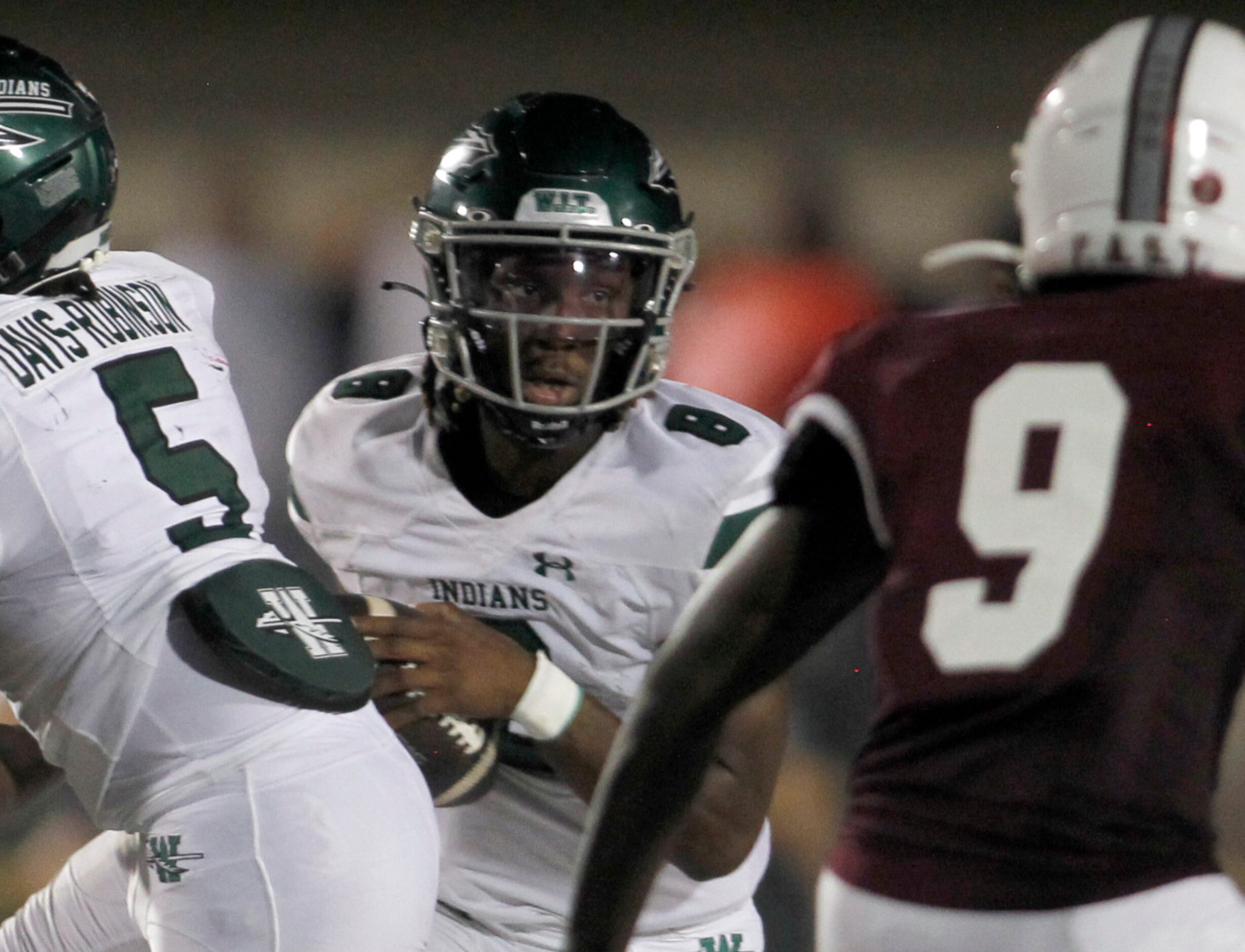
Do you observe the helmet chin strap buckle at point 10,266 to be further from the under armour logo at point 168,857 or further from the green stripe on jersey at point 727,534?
the green stripe on jersey at point 727,534

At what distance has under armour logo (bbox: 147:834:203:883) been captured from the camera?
1900 millimetres

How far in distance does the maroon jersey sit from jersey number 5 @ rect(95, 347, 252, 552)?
961mm

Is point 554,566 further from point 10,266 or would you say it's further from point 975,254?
point 975,254

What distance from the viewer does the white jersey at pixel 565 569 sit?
2223 mm

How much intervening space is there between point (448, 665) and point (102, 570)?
41 centimetres

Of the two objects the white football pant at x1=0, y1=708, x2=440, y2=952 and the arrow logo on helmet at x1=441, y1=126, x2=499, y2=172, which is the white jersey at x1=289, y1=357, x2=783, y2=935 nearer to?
the white football pant at x1=0, y1=708, x2=440, y2=952

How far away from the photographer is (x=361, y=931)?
189 centimetres

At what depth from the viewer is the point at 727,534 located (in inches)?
86.6

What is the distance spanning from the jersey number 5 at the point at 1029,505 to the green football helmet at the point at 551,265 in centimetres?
104

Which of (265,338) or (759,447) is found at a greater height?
(759,447)

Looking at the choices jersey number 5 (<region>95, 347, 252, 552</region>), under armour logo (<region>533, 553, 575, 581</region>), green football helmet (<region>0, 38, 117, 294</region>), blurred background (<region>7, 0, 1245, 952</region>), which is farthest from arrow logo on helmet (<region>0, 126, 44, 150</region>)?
blurred background (<region>7, 0, 1245, 952</region>)

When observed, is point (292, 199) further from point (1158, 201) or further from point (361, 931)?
point (1158, 201)

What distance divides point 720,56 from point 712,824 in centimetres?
362

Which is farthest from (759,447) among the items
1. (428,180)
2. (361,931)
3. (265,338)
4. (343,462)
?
(428,180)
